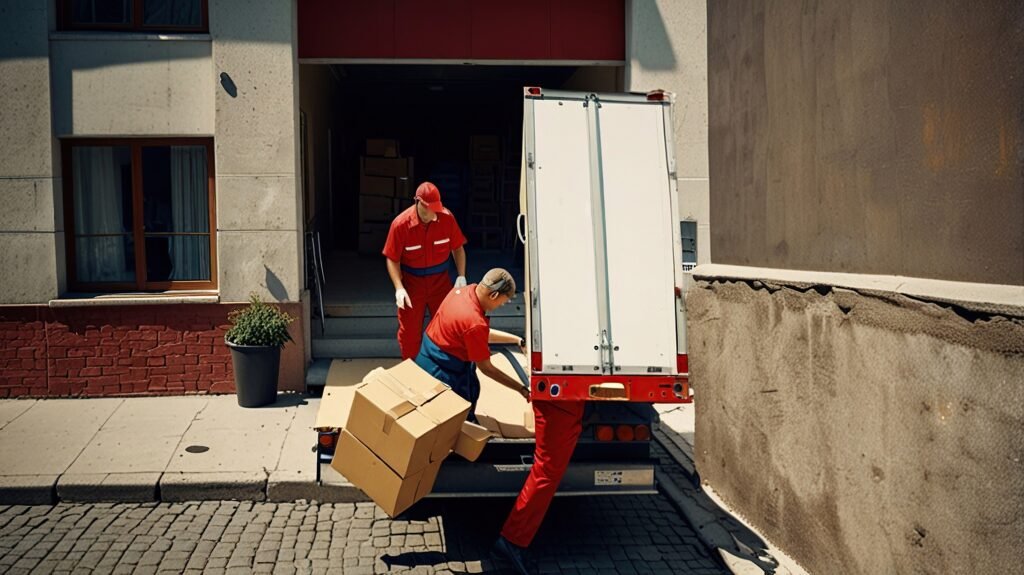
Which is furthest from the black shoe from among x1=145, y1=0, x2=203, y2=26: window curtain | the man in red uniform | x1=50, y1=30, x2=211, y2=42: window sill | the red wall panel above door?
x1=145, y1=0, x2=203, y2=26: window curtain

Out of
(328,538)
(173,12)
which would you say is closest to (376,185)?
(173,12)

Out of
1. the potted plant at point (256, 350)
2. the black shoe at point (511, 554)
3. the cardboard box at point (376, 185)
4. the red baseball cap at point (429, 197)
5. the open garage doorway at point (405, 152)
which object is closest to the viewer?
the black shoe at point (511, 554)

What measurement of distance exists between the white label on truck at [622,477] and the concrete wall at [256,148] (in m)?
4.89

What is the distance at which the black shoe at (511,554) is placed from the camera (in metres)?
5.53

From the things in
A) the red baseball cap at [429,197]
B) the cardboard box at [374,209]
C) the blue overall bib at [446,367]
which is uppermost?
the cardboard box at [374,209]

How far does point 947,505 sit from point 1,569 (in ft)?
17.9

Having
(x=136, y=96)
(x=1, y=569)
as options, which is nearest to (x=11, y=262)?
(x=136, y=96)

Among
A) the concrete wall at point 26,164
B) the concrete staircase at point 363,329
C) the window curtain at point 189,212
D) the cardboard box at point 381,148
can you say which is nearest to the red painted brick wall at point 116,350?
the concrete wall at point 26,164

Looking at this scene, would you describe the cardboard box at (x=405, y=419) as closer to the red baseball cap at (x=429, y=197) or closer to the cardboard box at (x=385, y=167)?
the red baseball cap at (x=429, y=197)

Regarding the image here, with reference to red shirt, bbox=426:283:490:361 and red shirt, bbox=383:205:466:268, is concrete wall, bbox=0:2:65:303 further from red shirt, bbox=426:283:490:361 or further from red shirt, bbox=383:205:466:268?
red shirt, bbox=426:283:490:361

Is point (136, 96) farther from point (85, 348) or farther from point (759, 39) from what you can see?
point (759, 39)

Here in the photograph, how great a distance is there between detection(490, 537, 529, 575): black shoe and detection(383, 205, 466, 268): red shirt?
307 centimetres

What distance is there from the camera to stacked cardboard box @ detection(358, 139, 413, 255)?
16422mm

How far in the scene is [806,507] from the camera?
548 cm
